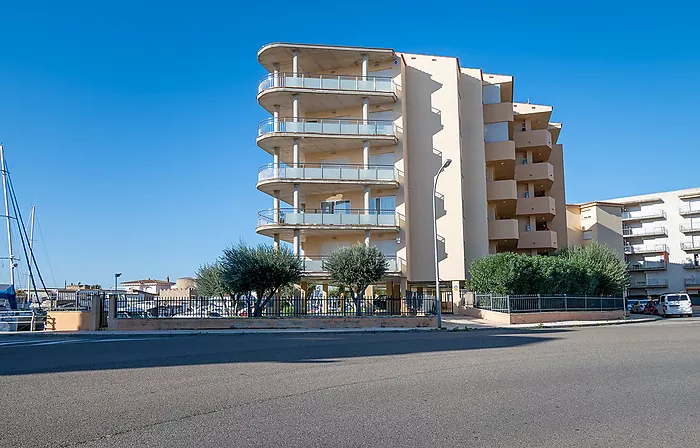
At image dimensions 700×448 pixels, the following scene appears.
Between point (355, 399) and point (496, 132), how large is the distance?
4491 centimetres

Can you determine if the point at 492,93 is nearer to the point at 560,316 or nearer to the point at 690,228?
the point at 560,316

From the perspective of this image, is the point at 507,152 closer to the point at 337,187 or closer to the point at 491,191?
the point at 491,191

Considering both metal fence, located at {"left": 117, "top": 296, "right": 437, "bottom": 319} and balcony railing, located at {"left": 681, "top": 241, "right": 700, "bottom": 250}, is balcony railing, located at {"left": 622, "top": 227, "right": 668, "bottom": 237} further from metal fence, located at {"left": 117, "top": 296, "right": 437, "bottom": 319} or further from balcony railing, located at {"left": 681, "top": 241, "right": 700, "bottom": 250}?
metal fence, located at {"left": 117, "top": 296, "right": 437, "bottom": 319}

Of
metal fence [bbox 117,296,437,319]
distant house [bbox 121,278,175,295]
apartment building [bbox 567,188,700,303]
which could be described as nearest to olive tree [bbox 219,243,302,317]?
metal fence [bbox 117,296,437,319]

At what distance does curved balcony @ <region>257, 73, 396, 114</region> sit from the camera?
43.7 m

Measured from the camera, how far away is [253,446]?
664cm

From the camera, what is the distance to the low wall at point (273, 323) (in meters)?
30.0

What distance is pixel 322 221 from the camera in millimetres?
43000

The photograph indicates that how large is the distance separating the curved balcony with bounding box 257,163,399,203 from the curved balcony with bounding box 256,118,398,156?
1793 mm

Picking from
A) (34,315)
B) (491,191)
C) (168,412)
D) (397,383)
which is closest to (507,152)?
(491,191)

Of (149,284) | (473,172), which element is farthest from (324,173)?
(149,284)

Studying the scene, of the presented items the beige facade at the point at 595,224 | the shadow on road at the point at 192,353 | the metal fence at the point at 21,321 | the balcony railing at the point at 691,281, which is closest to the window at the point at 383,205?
the metal fence at the point at 21,321

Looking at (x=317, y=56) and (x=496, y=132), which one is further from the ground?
(x=317, y=56)

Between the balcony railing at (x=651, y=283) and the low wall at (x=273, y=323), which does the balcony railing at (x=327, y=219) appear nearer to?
the low wall at (x=273, y=323)
